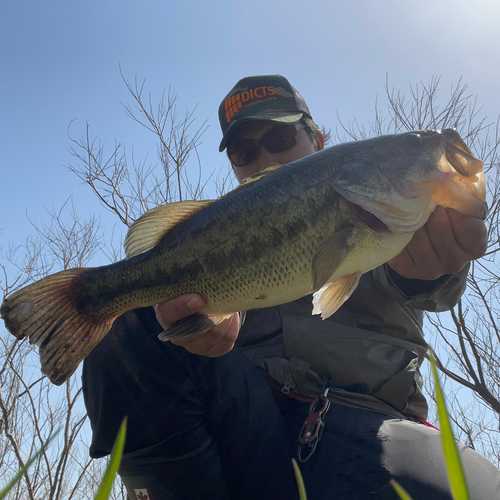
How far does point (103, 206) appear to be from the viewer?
22.2ft

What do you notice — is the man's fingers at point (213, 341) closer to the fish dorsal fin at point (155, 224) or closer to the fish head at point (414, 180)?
the fish dorsal fin at point (155, 224)

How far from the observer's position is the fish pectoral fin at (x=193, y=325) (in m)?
1.92

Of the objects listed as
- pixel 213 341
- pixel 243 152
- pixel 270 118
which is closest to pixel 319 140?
pixel 270 118

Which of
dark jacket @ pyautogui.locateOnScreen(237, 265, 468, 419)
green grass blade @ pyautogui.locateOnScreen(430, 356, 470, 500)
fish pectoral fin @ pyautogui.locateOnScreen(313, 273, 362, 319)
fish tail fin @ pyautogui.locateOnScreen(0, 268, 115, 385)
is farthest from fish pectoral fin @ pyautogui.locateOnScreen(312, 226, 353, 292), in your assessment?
green grass blade @ pyautogui.locateOnScreen(430, 356, 470, 500)

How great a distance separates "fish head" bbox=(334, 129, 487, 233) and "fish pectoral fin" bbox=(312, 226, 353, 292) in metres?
0.19

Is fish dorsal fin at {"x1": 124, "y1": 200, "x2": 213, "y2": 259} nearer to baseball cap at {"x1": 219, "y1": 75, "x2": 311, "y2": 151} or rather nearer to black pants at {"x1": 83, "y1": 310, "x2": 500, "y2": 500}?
black pants at {"x1": 83, "y1": 310, "x2": 500, "y2": 500}

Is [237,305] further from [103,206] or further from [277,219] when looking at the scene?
[103,206]

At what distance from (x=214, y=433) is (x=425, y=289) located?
1.43 meters

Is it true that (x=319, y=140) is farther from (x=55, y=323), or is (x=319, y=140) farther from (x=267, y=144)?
(x=55, y=323)

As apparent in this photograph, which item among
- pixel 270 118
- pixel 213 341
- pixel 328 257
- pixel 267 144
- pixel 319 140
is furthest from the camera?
pixel 319 140

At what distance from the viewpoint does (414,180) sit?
1873mm

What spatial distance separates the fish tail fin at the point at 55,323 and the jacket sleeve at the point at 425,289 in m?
1.60

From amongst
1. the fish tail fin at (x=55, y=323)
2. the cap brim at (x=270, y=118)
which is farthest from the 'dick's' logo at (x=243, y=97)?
the fish tail fin at (x=55, y=323)

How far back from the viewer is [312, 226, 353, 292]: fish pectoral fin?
5.83 feet
